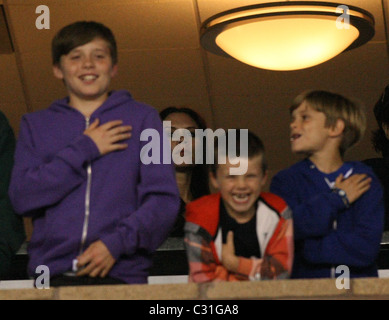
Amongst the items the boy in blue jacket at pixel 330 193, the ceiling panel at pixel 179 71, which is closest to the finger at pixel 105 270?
the boy in blue jacket at pixel 330 193

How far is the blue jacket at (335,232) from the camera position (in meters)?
3.33

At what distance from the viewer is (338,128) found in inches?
140

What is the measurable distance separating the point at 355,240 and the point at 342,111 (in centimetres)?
56

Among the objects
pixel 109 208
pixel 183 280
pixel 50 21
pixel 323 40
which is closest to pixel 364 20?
pixel 323 40

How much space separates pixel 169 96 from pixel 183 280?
7.07m

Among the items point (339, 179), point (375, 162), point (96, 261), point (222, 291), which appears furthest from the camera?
point (375, 162)

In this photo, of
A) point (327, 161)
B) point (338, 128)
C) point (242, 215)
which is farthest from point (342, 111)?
point (242, 215)

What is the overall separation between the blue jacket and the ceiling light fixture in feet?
7.11

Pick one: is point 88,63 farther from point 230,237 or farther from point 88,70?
point 230,237

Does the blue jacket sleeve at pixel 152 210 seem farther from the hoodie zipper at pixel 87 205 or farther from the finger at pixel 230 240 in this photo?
the finger at pixel 230 240

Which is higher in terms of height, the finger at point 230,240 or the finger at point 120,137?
the finger at point 120,137

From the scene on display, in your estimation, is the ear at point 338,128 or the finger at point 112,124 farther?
the ear at point 338,128

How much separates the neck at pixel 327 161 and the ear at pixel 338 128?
0.26ft

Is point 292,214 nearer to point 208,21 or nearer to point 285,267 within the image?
point 285,267
